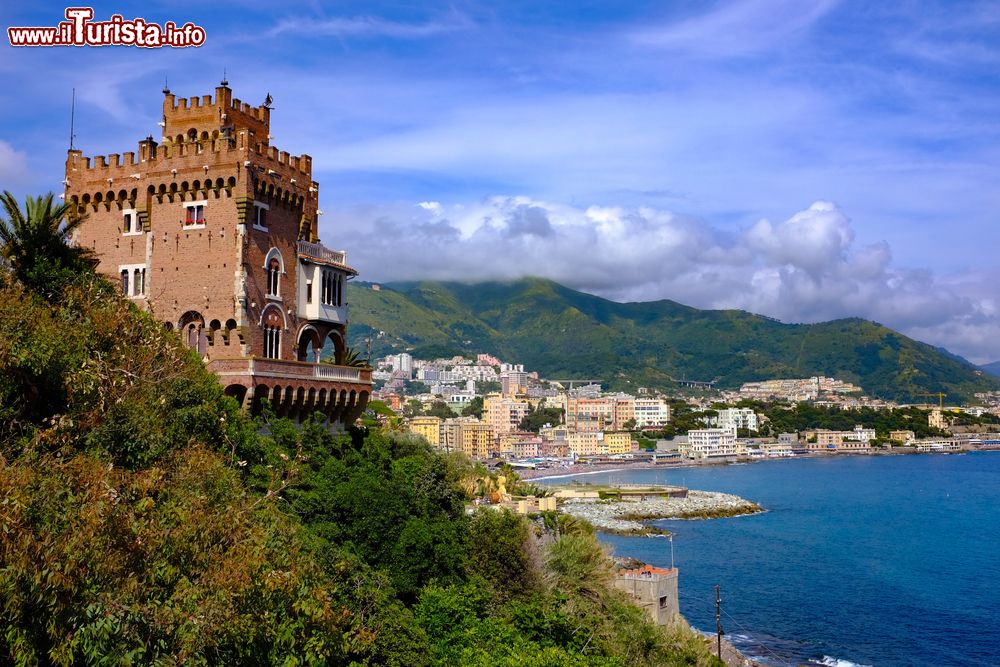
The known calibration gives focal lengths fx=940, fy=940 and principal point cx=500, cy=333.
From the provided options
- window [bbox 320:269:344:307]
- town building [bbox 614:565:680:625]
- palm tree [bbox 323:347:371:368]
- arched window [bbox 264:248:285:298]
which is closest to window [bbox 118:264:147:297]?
arched window [bbox 264:248:285:298]

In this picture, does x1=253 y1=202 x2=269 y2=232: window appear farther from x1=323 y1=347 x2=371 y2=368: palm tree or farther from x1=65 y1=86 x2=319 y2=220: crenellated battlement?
x1=323 y1=347 x2=371 y2=368: palm tree

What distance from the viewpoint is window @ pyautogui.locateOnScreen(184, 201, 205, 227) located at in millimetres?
30453

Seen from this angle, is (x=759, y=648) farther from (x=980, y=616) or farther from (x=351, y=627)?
(x=351, y=627)

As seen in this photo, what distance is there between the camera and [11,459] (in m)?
16.8

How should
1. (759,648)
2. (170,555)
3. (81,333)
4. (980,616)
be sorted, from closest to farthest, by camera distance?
(170,555), (81,333), (759,648), (980,616)

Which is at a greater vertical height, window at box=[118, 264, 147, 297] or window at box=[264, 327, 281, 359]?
window at box=[118, 264, 147, 297]

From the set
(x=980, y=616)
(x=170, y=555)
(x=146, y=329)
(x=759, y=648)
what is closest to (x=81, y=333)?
(x=146, y=329)

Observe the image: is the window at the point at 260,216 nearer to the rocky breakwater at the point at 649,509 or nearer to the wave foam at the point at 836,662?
the wave foam at the point at 836,662

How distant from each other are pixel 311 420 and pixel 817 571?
55.6 m

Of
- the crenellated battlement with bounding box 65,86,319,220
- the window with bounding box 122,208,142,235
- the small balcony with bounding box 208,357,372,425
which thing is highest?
the crenellated battlement with bounding box 65,86,319,220

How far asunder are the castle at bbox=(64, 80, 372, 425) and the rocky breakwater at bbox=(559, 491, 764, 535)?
229 ft

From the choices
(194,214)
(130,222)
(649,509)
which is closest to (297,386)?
(194,214)

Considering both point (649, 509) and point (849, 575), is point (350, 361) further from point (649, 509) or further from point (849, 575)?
point (649, 509)

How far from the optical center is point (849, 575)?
72.2m
